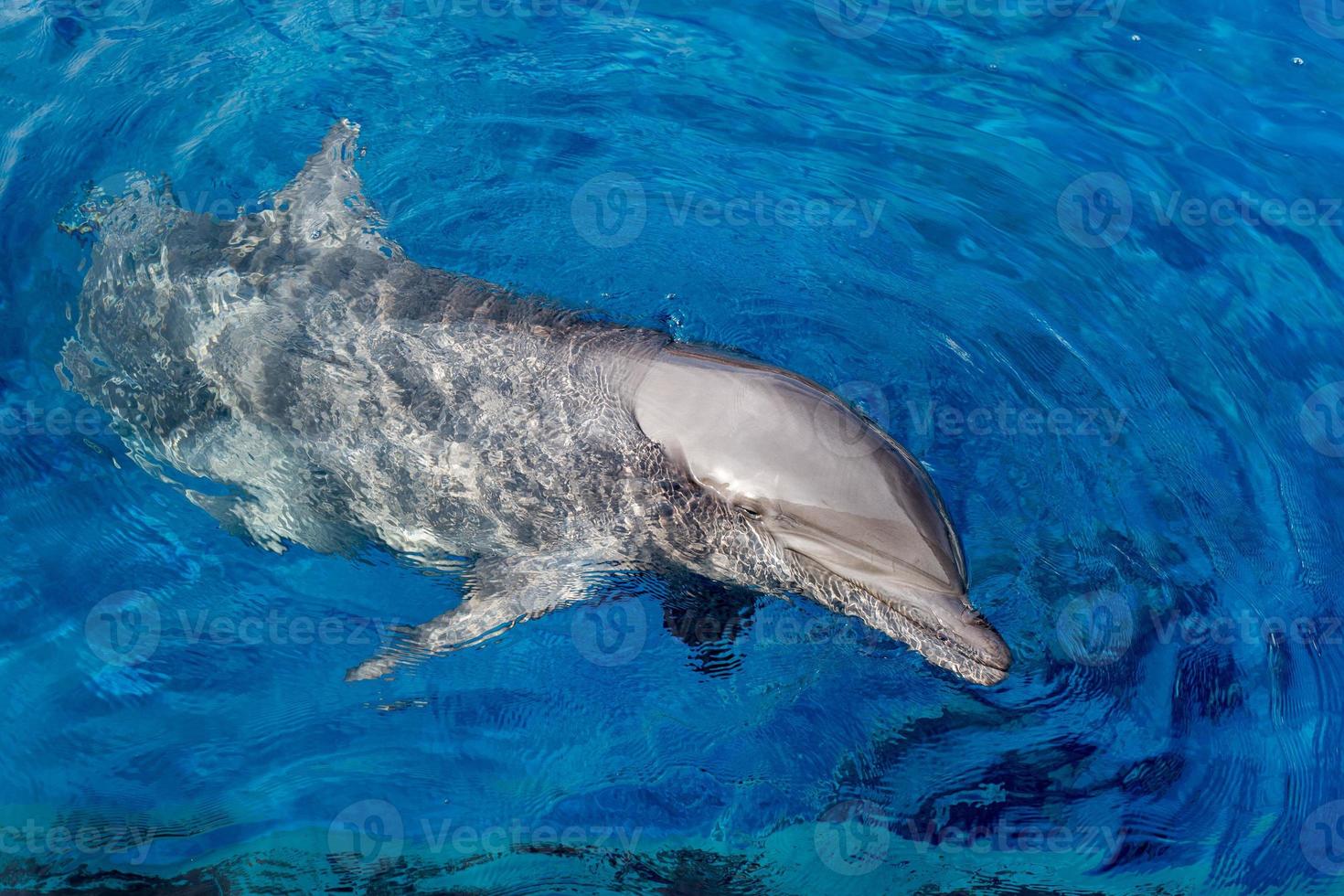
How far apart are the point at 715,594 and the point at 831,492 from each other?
1.69 m

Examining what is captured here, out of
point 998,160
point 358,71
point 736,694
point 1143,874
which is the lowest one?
point 1143,874

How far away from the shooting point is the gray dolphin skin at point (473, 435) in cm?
451

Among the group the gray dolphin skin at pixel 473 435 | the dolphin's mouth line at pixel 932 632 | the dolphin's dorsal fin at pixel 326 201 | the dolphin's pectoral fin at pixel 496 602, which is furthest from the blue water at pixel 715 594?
the dolphin's mouth line at pixel 932 632

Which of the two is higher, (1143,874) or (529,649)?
(529,649)

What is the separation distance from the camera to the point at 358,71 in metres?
8.73

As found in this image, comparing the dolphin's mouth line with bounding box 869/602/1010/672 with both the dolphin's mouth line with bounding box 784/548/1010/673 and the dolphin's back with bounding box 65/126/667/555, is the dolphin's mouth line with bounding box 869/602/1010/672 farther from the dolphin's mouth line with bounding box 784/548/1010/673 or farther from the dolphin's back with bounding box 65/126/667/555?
the dolphin's back with bounding box 65/126/667/555

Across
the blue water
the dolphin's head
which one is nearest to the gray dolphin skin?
the dolphin's head

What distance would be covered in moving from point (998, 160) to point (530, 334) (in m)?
5.26

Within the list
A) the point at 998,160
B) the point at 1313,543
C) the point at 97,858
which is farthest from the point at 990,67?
the point at 97,858

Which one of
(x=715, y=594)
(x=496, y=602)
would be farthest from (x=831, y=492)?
(x=496, y=602)

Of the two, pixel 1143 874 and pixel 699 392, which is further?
pixel 1143 874

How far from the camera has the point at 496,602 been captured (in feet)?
19.1

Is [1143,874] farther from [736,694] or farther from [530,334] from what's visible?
[530,334]

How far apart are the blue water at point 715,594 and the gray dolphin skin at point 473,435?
0.40 metres
